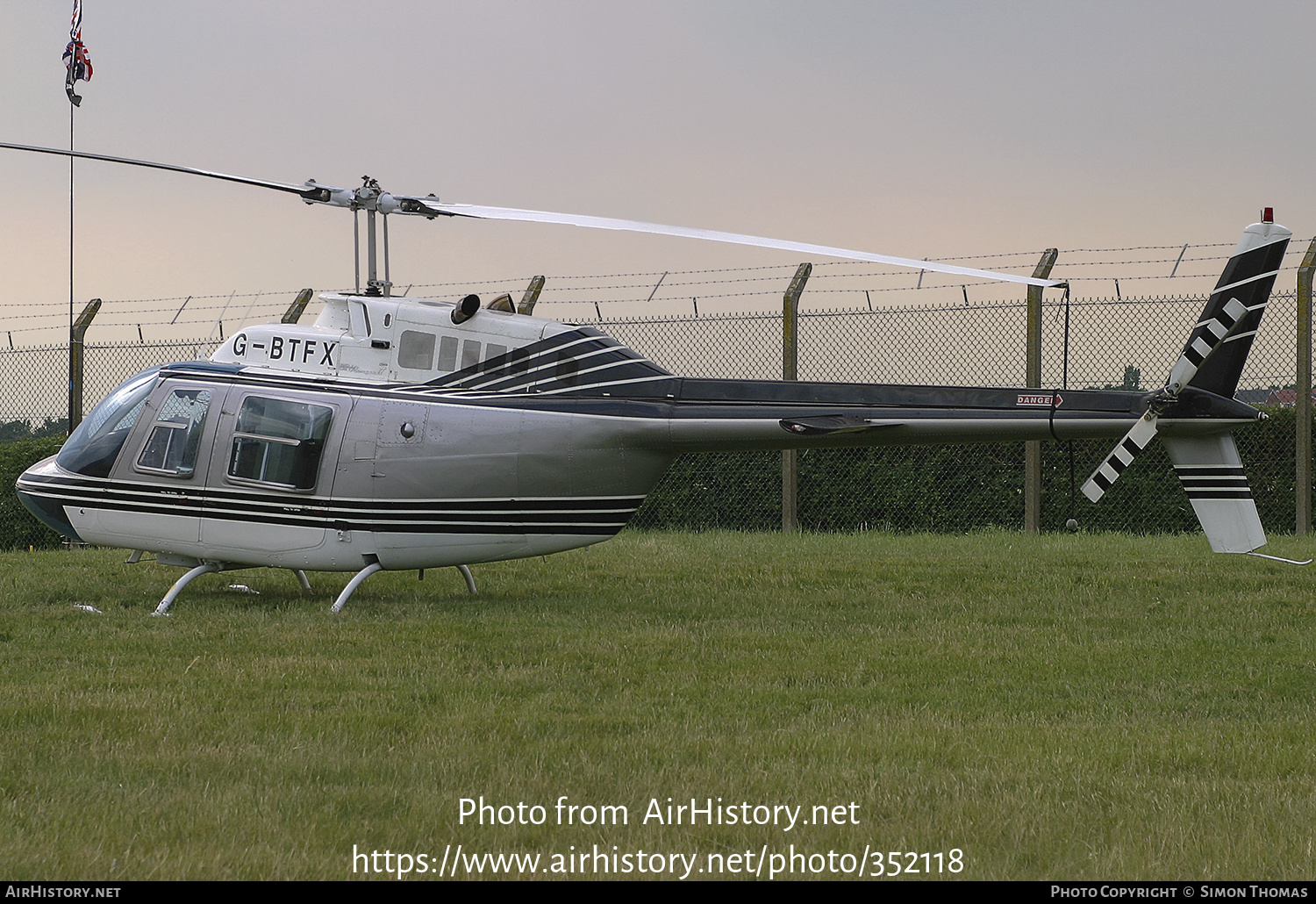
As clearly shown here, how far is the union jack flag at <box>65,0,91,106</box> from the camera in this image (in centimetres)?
1477

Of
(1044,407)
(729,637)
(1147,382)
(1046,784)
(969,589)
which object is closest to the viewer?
(1046,784)

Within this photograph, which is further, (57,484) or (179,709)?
(57,484)

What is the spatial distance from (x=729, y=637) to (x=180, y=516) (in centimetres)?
426

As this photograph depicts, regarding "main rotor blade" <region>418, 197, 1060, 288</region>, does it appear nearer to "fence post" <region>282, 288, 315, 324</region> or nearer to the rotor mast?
the rotor mast

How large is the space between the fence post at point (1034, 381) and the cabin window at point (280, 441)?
26.1 feet

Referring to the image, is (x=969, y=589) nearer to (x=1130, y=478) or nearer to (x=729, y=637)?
(x=729, y=637)

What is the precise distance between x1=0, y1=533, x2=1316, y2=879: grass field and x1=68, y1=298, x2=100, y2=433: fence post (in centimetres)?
692

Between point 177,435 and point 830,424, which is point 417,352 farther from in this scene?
point 830,424

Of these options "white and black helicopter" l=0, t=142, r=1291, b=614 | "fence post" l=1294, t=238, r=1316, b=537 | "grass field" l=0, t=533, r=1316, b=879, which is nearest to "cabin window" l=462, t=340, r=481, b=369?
"white and black helicopter" l=0, t=142, r=1291, b=614

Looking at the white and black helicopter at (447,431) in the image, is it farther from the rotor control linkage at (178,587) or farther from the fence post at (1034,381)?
the fence post at (1034,381)

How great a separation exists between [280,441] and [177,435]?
2.76 ft

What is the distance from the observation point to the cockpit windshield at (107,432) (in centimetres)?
989

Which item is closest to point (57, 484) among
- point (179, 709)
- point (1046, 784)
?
point (179, 709)
